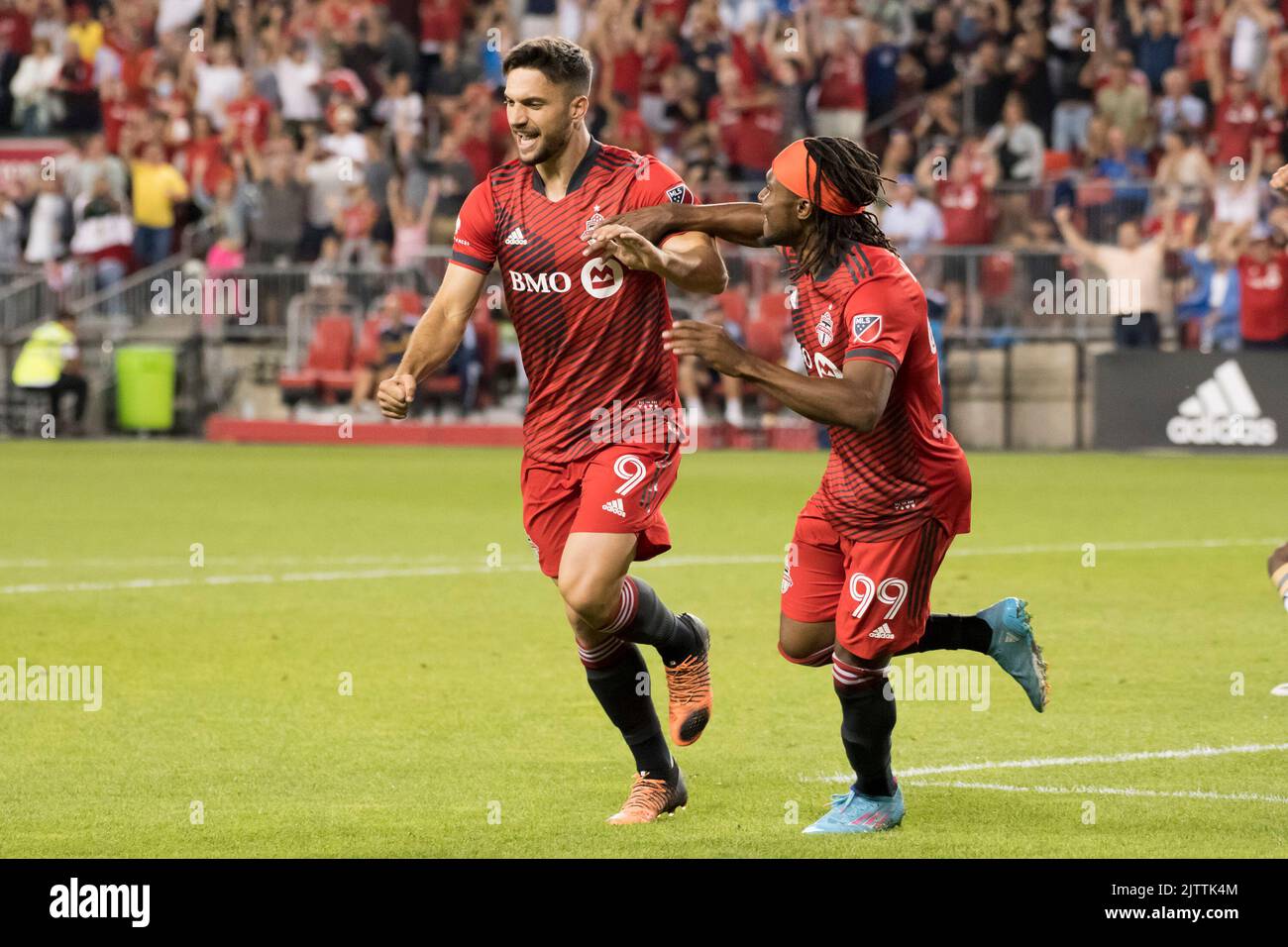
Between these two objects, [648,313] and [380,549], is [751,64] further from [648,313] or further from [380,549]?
[648,313]

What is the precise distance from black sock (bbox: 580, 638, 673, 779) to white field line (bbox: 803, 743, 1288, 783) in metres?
0.71

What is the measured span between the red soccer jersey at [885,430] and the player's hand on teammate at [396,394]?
4.05 feet

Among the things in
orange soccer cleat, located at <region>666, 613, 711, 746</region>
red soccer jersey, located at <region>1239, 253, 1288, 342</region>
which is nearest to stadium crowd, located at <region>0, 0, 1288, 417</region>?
red soccer jersey, located at <region>1239, 253, 1288, 342</region>

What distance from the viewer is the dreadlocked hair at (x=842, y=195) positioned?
6.61 metres

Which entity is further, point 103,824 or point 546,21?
point 546,21

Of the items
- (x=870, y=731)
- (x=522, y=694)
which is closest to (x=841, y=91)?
(x=522, y=694)

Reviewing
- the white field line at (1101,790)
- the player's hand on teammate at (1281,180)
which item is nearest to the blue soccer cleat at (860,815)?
the white field line at (1101,790)

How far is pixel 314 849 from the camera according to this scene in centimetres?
630

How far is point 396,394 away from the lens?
6789 mm

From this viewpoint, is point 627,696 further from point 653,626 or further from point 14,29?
point 14,29

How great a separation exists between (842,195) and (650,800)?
199cm
